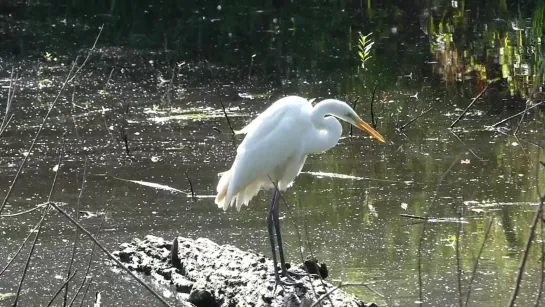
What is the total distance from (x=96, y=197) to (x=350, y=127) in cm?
273

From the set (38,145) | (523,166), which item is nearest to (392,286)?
(523,166)

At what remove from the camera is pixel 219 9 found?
1723 centimetres

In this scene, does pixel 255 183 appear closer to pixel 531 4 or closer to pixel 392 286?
pixel 392 286

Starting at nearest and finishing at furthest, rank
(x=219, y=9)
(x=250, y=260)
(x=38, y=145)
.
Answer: (x=250, y=260) → (x=38, y=145) → (x=219, y=9)

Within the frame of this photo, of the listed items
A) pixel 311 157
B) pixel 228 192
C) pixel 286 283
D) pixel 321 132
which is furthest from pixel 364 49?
pixel 286 283

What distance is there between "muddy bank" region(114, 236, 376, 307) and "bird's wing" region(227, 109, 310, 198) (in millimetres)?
412

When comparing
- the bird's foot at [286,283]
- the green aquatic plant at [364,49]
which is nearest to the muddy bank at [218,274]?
the bird's foot at [286,283]

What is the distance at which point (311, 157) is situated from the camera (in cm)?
810

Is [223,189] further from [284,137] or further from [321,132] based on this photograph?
[321,132]

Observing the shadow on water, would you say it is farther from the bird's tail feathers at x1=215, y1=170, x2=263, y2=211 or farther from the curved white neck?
the curved white neck

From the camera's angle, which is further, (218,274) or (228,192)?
(228,192)

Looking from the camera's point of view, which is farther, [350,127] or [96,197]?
[350,127]

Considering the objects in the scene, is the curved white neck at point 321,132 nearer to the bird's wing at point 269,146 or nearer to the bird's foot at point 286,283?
the bird's wing at point 269,146

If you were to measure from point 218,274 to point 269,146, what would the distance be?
74 centimetres
